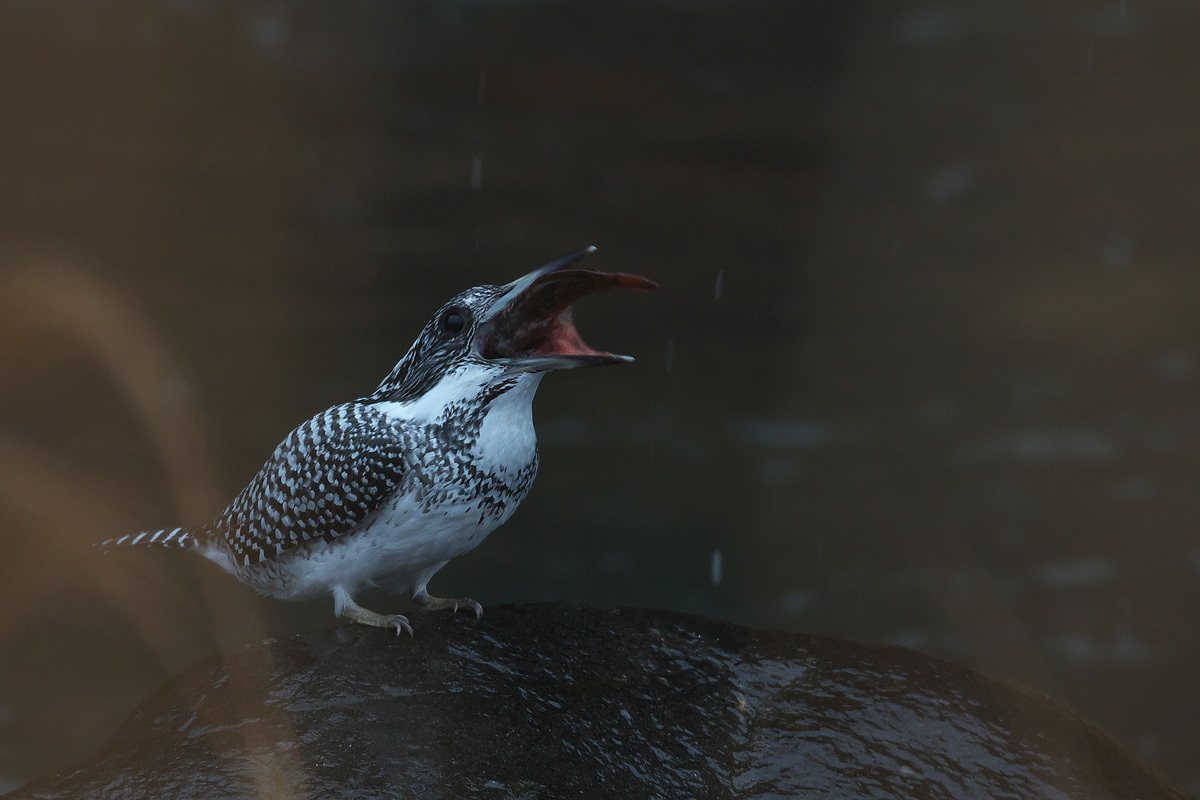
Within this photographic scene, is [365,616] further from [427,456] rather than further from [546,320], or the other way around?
[546,320]

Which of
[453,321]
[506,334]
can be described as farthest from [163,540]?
[506,334]

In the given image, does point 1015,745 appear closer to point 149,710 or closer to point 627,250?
point 149,710

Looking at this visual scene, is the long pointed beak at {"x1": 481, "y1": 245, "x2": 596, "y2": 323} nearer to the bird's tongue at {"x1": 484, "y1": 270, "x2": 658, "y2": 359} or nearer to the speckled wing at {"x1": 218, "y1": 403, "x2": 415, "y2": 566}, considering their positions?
the bird's tongue at {"x1": 484, "y1": 270, "x2": 658, "y2": 359}

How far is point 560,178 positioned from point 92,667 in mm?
4754

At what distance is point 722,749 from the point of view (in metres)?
2.26

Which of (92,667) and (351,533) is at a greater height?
(351,533)

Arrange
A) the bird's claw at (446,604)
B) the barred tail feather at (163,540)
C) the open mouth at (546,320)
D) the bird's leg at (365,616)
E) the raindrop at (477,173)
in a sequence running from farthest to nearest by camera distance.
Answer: the raindrop at (477,173)
the barred tail feather at (163,540)
the bird's claw at (446,604)
the bird's leg at (365,616)
the open mouth at (546,320)

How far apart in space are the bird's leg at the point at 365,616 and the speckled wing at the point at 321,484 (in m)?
0.20

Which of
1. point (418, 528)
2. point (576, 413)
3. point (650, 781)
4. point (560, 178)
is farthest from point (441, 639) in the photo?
point (560, 178)

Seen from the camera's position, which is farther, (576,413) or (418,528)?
(576,413)

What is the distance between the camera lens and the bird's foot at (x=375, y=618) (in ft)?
8.18

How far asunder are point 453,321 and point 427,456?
40 cm

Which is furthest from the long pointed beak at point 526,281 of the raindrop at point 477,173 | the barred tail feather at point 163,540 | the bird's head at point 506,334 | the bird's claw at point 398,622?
the raindrop at point 477,173

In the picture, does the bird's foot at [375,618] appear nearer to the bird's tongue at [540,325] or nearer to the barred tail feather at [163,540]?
the barred tail feather at [163,540]
